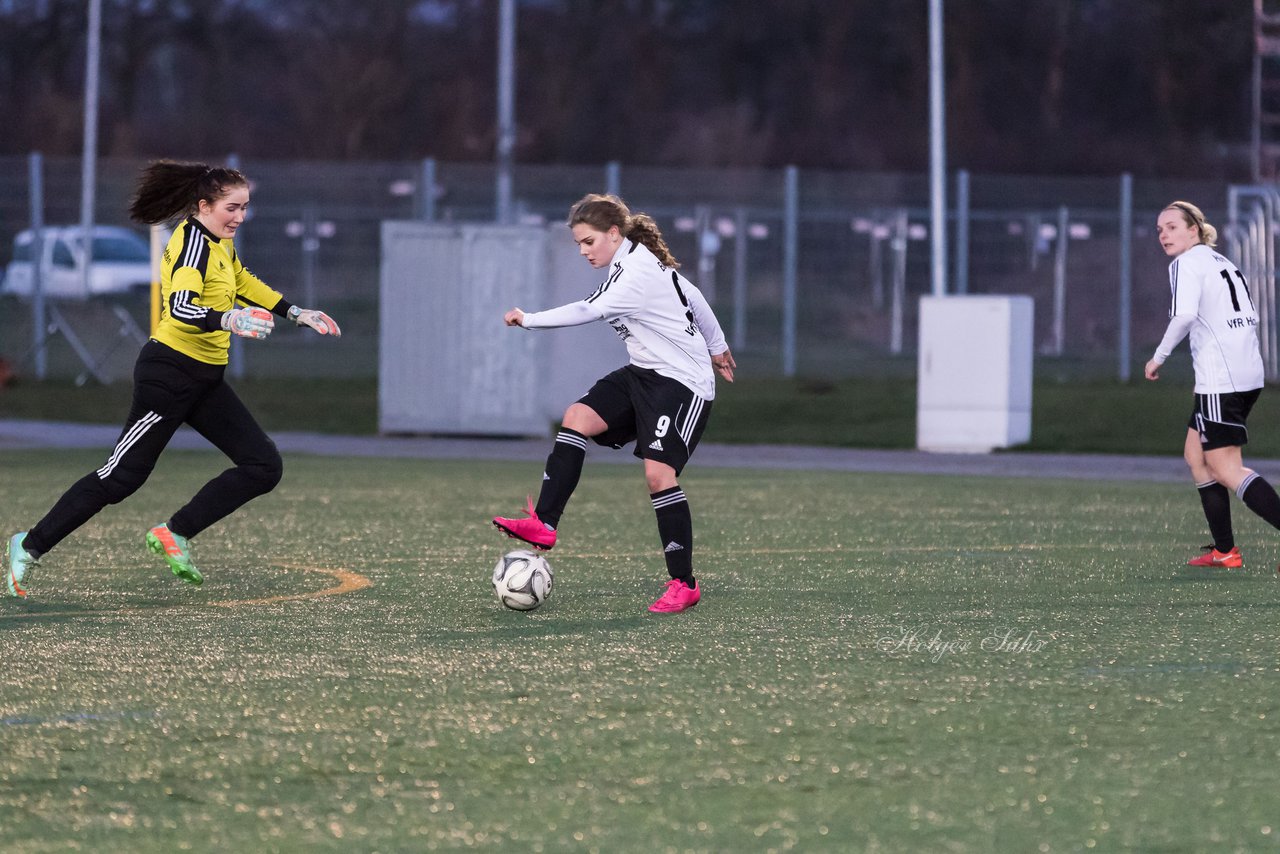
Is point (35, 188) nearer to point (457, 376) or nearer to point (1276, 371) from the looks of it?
point (457, 376)

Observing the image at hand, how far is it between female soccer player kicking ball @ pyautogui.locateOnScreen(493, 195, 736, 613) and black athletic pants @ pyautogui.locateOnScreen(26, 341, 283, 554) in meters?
1.42

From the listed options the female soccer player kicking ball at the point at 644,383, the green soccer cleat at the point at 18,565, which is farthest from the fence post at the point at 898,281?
the green soccer cleat at the point at 18,565

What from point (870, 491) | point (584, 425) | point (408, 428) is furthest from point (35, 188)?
point (584, 425)

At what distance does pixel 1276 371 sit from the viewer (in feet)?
78.0

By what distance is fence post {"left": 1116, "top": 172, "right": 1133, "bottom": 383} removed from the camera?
81.5 feet

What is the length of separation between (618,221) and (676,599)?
1527 mm

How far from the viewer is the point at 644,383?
8.61m

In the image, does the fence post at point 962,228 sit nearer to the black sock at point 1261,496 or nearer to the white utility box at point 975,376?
the white utility box at point 975,376

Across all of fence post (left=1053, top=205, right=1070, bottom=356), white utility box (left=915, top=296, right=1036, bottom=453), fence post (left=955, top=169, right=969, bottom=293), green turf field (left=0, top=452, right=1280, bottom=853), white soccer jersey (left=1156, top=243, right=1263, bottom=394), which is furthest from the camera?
fence post (left=1053, top=205, right=1070, bottom=356)

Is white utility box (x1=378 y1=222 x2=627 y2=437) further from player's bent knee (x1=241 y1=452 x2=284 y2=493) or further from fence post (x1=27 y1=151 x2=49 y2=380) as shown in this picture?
player's bent knee (x1=241 y1=452 x2=284 y2=493)

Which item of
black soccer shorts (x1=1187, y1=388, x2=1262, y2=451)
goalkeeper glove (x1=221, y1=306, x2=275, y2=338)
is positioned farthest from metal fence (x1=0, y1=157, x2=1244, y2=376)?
goalkeeper glove (x1=221, y1=306, x2=275, y2=338)

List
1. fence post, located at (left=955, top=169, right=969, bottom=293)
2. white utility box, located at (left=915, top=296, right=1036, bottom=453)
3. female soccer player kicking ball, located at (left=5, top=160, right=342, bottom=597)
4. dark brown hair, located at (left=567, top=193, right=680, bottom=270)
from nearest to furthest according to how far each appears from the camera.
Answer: dark brown hair, located at (left=567, top=193, right=680, bottom=270) < female soccer player kicking ball, located at (left=5, top=160, right=342, bottom=597) < white utility box, located at (left=915, top=296, right=1036, bottom=453) < fence post, located at (left=955, top=169, right=969, bottom=293)

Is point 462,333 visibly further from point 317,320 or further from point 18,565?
point 18,565

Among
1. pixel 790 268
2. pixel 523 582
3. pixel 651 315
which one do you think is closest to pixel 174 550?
pixel 523 582
